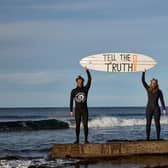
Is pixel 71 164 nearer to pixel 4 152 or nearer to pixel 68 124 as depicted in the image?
pixel 4 152

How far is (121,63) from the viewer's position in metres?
18.7

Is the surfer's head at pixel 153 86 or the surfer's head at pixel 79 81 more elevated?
the surfer's head at pixel 79 81

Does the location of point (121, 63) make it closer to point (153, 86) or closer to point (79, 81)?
point (153, 86)

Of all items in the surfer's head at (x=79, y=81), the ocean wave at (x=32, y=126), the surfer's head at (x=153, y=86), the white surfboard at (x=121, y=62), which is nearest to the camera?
the surfer's head at (x=79, y=81)

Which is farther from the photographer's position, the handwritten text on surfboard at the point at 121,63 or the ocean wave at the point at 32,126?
the ocean wave at the point at 32,126

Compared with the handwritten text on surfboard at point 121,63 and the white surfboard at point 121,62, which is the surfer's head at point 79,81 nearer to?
the white surfboard at point 121,62

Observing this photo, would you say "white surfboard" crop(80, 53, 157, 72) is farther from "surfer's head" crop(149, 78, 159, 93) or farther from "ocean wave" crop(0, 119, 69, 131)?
"ocean wave" crop(0, 119, 69, 131)

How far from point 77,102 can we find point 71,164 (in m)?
1.97

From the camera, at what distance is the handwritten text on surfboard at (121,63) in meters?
18.7

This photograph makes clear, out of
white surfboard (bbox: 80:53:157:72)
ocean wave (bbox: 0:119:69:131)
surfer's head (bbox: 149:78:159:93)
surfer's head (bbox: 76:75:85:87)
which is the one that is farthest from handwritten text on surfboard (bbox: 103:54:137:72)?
ocean wave (bbox: 0:119:69:131)

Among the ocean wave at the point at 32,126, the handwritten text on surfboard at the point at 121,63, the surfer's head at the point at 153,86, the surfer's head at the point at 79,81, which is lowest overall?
the ocean wave at the point at 32,126

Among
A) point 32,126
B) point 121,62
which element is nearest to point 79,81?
point 121,62

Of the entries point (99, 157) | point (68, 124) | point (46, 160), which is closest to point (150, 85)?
point (99, 157)

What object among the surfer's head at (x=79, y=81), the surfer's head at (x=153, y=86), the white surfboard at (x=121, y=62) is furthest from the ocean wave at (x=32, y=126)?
the surfer's head at (x=153, y=86)
